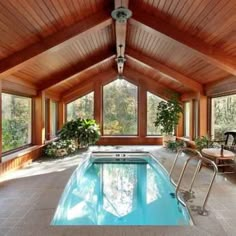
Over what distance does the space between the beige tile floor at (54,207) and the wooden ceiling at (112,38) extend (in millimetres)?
2175

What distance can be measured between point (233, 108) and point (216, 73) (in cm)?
101

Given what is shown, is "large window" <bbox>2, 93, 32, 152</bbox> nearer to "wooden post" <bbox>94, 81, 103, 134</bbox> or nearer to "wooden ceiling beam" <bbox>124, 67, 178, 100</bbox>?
"wooden post" <bbox>94, 81, 103, 134</bbox>

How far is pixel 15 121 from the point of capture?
20.0ft

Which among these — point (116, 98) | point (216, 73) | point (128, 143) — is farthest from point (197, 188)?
point (116, 98)

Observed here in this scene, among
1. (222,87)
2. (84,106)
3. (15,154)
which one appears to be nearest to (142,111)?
(84,106)

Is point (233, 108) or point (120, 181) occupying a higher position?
point (233, 108)

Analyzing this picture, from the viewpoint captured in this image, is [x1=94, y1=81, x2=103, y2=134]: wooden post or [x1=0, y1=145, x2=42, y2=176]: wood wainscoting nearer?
[x1=0, y1=145, x2=42, y2=176]: wood wainscoting

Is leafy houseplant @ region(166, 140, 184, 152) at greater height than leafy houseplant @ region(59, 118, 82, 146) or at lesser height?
lesser

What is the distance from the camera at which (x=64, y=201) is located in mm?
3832

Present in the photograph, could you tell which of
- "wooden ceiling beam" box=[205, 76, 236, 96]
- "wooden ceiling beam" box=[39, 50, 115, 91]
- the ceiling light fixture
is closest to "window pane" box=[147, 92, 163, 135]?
"wooden ceiling beam" box=[205, 76, 236, 96]

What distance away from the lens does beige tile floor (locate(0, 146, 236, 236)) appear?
2643mm

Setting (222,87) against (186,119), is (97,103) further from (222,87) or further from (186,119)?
(222,87)

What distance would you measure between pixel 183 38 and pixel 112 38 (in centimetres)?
244

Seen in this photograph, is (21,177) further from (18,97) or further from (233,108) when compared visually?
(233,108)
